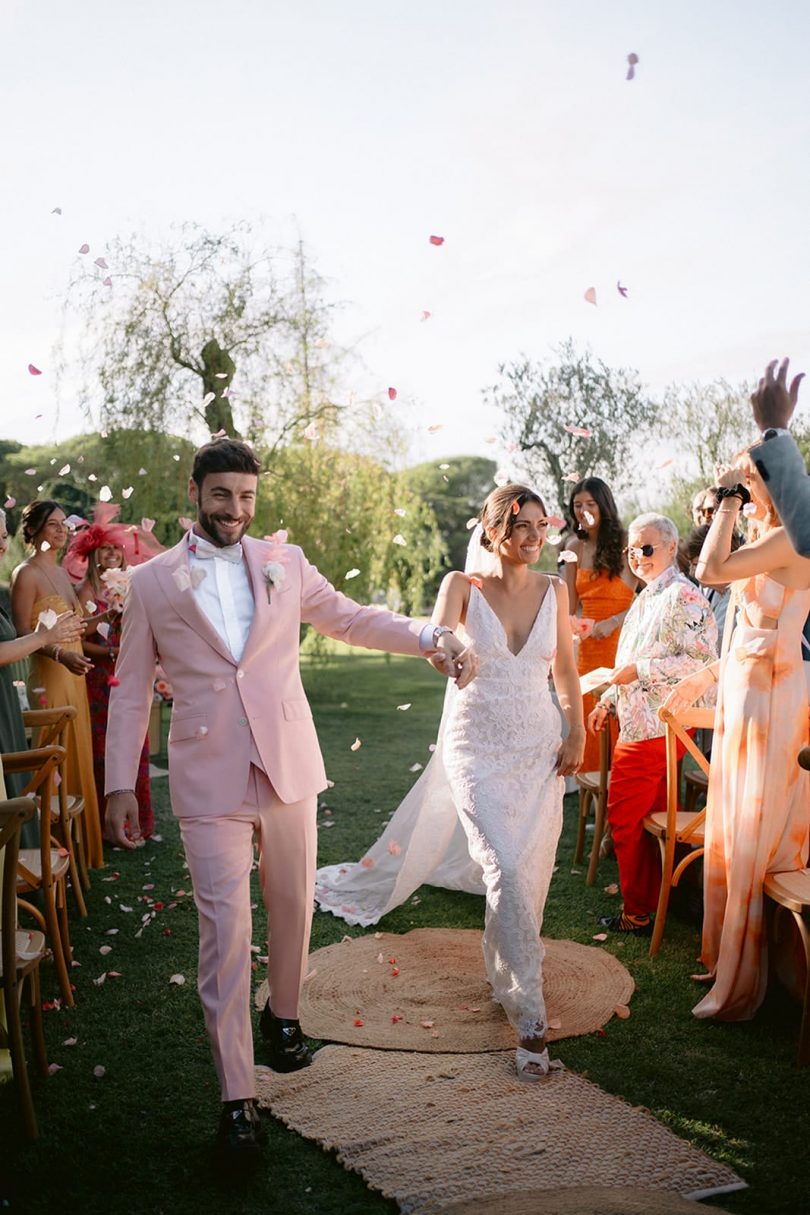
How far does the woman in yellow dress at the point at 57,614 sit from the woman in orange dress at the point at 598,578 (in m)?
3.20

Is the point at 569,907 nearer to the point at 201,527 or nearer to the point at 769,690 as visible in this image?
the point at 769,690

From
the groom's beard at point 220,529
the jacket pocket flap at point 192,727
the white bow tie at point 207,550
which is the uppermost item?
the groom's beard at point 220,529

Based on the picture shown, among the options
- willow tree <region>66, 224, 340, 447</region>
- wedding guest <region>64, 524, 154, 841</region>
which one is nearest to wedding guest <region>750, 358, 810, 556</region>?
wedding guest <region>64, 524, 154, 841</region>

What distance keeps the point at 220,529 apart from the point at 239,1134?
73.2 inches

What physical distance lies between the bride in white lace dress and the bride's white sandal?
3cm

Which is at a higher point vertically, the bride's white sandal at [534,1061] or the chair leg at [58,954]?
the chair leg at [58,954]

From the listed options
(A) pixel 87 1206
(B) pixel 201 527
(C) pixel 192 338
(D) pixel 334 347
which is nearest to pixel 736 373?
(D) pixel 334 347

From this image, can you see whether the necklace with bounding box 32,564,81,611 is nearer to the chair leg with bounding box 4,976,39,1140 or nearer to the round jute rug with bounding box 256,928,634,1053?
the round jute rug with bounding box 256,928,634,1053

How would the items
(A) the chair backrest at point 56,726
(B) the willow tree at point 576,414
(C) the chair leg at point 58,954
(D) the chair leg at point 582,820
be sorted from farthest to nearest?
(B) the willow tree at point 576,414
(D) the chair leg at point 582,820
(A) the chair backrest at point 56,726
(C) the chair leg at point 58,954

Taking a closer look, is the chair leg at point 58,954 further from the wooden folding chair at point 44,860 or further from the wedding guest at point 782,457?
the wedding guest at point 782,457

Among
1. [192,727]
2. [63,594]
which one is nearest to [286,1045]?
[192,727]

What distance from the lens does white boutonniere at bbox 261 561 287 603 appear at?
135 inches

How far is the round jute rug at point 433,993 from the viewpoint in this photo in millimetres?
4148

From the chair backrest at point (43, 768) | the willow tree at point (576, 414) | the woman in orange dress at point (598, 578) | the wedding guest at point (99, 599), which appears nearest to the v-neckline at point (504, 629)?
the chair backrest at point (43, 768)
